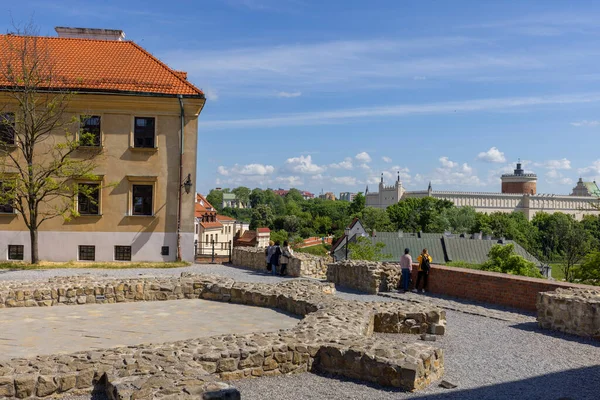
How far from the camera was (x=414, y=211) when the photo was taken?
111688 mm

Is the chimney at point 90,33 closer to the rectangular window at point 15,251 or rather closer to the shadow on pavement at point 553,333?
the rectangular window at point 15,251

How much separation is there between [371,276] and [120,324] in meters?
8.64

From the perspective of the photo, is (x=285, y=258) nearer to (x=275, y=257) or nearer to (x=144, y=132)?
(x=275, y=257)

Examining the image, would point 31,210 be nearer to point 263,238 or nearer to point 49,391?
point 49,391

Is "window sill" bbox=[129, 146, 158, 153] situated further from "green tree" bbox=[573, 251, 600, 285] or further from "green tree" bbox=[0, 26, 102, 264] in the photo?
"green tree" bbox=[573, 251, 600, 285]

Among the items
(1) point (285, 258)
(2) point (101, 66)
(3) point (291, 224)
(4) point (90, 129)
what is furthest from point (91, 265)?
(3) point (291, 224)

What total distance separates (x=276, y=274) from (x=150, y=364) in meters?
15.2

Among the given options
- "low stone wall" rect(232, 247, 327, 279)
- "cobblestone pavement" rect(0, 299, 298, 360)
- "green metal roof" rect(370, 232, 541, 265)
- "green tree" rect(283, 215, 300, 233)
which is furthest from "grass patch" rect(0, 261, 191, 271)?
"green tree" rect(283, 215, 300, 233)

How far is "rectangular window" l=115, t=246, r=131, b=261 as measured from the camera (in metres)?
26.2

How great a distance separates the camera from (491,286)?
16.3 metres

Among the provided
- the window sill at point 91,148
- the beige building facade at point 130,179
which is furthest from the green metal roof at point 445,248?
the window sill at point 91,148

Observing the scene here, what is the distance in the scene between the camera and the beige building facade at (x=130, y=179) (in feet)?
84.9

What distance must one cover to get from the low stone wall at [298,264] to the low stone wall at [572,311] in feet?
35.5

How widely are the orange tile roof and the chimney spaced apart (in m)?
1.96
